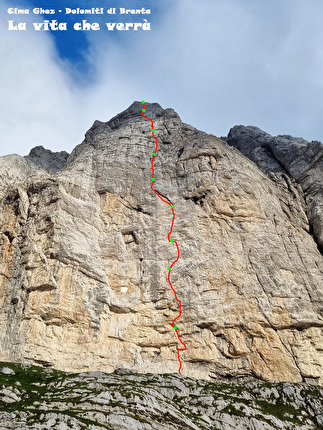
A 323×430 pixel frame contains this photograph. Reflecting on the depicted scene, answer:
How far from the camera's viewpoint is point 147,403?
39344 millimetres

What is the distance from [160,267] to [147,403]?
73.3ft

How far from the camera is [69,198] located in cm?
6088

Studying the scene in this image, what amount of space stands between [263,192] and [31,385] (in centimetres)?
4515

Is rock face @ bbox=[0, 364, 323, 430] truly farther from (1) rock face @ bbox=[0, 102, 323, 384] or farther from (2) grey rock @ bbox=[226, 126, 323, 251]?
(2) grey rock @ bbox=[226, 126, 323, 251]

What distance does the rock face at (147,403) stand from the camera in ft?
113

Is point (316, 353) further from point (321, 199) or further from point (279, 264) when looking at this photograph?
point (321, 199)

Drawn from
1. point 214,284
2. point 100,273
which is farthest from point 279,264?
point 100,273

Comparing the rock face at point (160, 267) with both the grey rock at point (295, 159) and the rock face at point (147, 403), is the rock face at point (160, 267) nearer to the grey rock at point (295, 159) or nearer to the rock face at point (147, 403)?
the grey rock at point (295, 159)

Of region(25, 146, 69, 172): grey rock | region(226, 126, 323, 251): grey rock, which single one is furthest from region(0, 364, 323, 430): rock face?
region(25, 146, 69, 172): grey rock

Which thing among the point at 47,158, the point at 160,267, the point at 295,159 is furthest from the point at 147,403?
the point at 47,158

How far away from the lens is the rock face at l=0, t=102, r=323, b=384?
51.1m

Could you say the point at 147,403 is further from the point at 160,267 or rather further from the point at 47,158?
the point at 47,158

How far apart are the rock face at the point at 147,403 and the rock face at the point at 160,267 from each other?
351 centimetres

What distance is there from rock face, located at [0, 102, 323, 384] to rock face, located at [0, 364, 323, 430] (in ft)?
11.5
